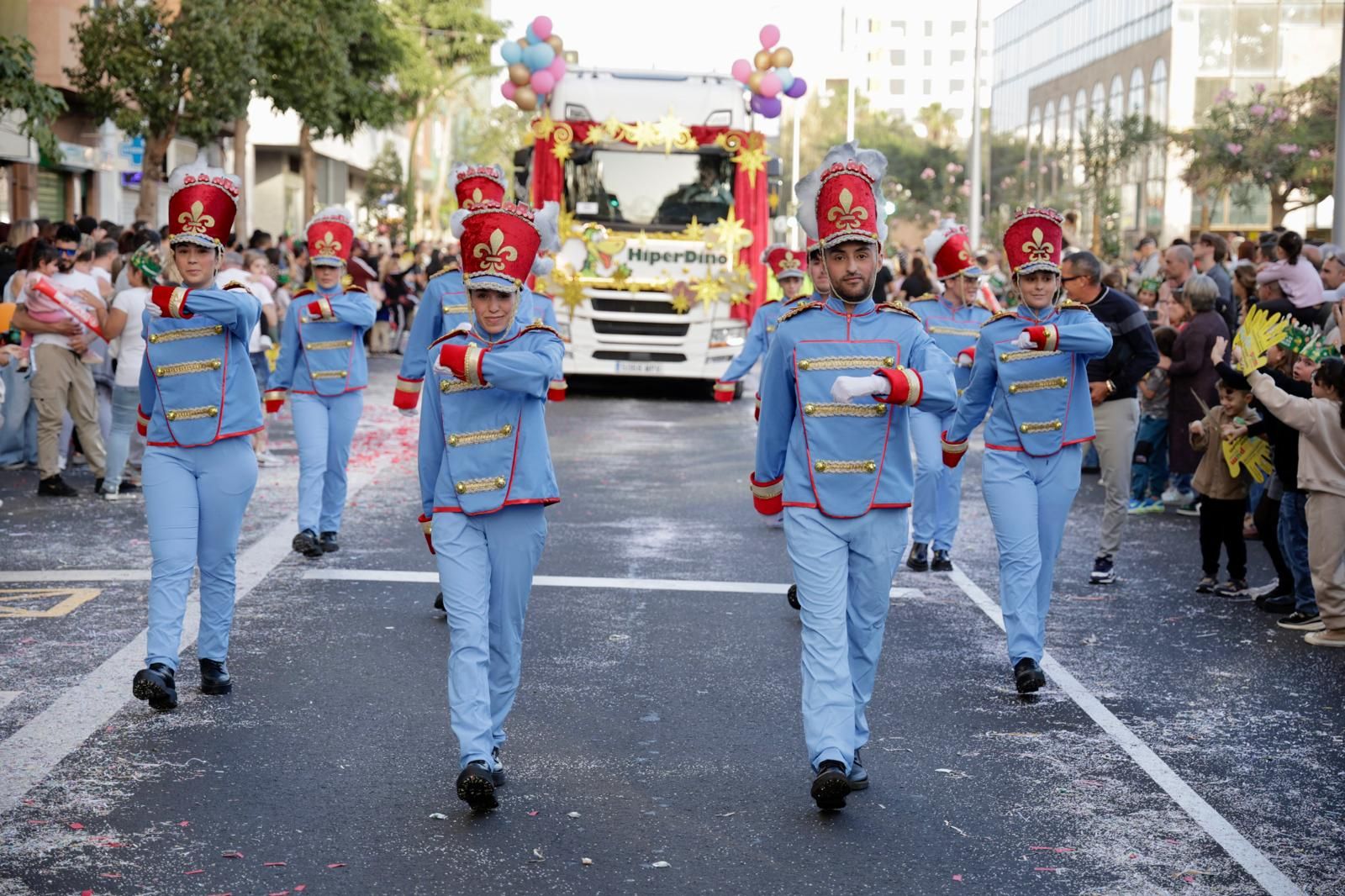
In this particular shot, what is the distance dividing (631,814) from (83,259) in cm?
997

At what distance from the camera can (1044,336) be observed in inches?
313

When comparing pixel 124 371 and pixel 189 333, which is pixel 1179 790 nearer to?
pixel 189 333

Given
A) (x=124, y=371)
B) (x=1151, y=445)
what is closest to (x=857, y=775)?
(x=1151, y=445)

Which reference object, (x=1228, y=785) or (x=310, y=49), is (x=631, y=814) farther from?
(x=310, y=49)

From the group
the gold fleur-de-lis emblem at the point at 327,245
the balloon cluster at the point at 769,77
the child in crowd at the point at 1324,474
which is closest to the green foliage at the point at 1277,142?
the balloon cluster at the point at 769,77

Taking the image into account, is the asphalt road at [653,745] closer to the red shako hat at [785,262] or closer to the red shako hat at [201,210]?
the red shako hat at [201,210]

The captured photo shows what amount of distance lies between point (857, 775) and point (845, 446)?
1.14 m

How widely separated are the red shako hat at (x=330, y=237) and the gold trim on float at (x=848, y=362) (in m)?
5.73

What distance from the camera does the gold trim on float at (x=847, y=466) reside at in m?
6.25

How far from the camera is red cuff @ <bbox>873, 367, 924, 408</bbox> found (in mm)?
5992

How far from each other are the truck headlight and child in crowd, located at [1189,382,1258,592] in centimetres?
1245

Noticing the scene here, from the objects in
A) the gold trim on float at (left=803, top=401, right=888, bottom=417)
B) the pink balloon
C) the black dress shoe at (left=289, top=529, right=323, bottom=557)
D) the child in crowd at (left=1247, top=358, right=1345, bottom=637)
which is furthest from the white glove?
the pink balloon

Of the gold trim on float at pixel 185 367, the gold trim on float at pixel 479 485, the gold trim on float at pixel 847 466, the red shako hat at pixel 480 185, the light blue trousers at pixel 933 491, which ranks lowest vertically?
the light blue trousers at pixel 933 491

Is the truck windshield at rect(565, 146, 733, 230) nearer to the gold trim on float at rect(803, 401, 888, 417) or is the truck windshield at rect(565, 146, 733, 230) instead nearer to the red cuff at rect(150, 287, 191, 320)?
the red cuff at rect(150, 287, 191, 320)
